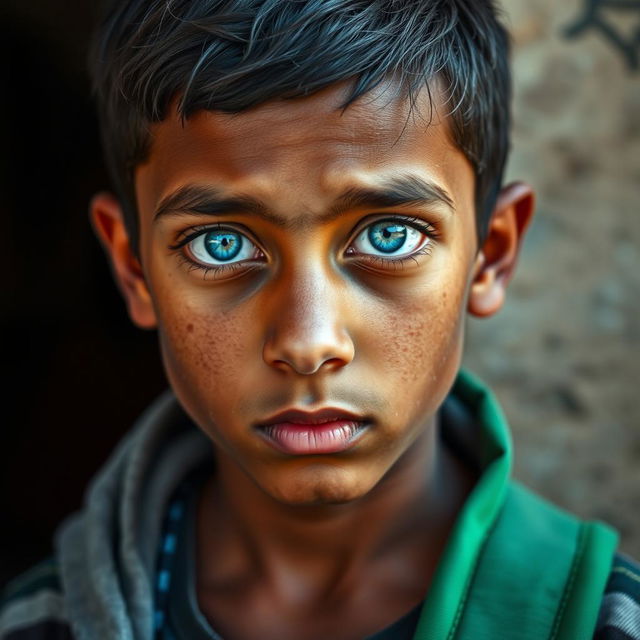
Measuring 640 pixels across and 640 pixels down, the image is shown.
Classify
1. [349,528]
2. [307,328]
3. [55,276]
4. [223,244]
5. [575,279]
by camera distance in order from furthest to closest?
[55,276] < [575,279] < [349,528] < [223,244] < [307,328]

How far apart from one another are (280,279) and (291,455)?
234 mm

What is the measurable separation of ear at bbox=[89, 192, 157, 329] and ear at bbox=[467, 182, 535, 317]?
513 mm

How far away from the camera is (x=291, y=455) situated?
1233 mm

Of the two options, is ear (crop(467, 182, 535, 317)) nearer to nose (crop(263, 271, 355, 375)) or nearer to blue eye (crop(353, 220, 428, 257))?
blue eye (crop(353, 220, 428, 257))

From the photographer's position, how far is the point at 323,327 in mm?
1154

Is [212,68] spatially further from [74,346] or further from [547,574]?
[74,346]

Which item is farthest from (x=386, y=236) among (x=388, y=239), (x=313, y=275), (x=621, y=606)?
(x=621, y=606)

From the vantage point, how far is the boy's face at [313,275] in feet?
3.85

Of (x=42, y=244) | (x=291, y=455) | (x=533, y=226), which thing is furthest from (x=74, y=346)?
(x=291, y=455)

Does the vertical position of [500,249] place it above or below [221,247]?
above

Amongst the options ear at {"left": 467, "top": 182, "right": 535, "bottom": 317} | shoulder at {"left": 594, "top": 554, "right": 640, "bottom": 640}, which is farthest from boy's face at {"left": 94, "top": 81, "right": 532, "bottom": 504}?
shoulder at {"left": 594, "top": 554, "right": 640, "bottom": 640}

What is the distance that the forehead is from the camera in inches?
46.0

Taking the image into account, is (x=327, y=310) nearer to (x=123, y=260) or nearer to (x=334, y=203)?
(x=334, y=203)

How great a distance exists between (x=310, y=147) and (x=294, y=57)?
11 centimetres
